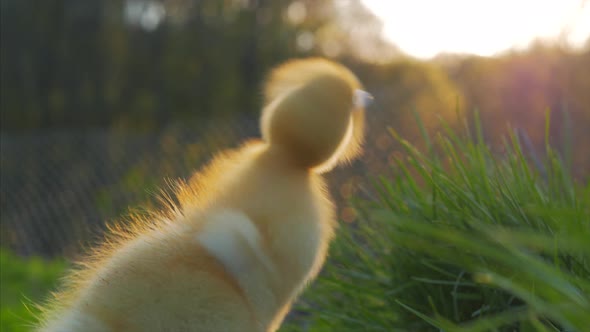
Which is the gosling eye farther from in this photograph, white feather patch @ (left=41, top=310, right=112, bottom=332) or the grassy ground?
white feather patch @ (left=41, top=310, right=112, bottom=332)

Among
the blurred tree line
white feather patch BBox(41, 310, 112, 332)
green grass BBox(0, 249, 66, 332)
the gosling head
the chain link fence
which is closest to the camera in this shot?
white feather patch BBox(41, 310, 112, 332)

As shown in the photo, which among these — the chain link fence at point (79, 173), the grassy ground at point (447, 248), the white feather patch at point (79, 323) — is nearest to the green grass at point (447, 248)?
the grassy ground at point (447, 248)

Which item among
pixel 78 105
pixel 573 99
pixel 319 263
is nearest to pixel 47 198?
pixel 78 105

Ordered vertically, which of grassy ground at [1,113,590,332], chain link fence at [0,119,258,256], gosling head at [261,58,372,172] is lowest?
chain link fence at [0,119,258,256]

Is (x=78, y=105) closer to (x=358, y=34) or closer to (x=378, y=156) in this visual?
(x=358, y=34)

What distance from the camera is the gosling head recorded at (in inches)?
32.8

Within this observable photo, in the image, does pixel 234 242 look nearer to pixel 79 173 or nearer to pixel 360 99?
pixel 360 99

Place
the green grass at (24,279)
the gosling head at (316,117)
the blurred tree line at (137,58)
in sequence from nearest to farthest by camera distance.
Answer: the gosling head at (316,117)
the green grass at (24,279)
the blurred tree line at (137,58)

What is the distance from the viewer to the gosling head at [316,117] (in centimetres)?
83

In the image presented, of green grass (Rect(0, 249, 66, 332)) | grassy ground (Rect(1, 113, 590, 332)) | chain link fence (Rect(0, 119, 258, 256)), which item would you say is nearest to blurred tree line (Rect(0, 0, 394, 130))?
chain link fence (Rect(0, 119, 258, 256))

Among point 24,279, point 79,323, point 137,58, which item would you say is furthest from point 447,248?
point 137,58

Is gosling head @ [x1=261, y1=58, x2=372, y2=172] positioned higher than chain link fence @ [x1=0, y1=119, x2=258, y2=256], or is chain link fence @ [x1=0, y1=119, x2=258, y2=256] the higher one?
gosling head @ [x1=261, y1=58, x2=372, y2=172]

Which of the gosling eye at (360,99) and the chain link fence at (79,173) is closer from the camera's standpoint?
the gosling eye at (360,99)

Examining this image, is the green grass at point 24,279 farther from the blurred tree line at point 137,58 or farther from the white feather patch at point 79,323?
the blurred tree line at point 137,58
